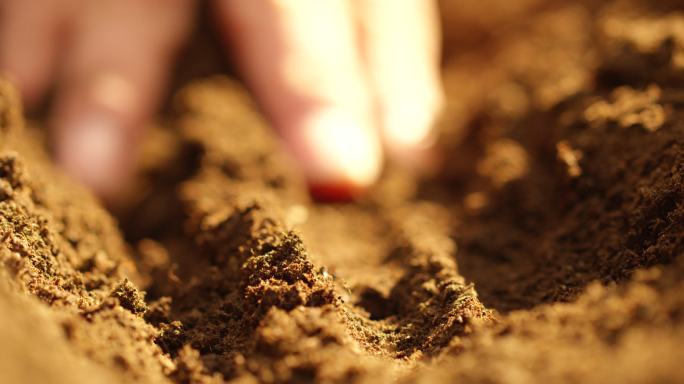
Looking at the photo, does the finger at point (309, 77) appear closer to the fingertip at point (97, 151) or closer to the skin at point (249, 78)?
the skin at point (249, 78)

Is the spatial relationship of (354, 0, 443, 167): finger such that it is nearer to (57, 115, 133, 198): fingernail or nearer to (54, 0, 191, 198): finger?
(54, 0, 191, 198): finger

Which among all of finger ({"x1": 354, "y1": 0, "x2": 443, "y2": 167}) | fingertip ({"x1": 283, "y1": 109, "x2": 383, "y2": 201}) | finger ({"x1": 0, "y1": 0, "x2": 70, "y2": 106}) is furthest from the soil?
finger ({"x1": 0, "y1": 0, "x2": 70, "y2": 106})

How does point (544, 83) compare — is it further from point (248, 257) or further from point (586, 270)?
point (248, 257)

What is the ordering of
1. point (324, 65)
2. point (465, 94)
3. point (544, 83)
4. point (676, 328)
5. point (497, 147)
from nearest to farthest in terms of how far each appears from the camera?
point (676, 328)
point (497, 147)
point (544, 83)
point (324, 65)
point (465, 94)

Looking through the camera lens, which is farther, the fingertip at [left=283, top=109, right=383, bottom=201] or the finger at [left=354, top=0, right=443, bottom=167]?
the finger at [left=354, top=0, right=443, bottom=167]

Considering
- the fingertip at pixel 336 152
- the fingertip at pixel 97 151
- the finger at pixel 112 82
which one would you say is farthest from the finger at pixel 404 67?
the fingertip at pixel 97 151

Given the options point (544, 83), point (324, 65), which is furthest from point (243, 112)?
point (544, 83)

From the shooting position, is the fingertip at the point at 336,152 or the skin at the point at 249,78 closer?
the fingertip at the point at 336,152
